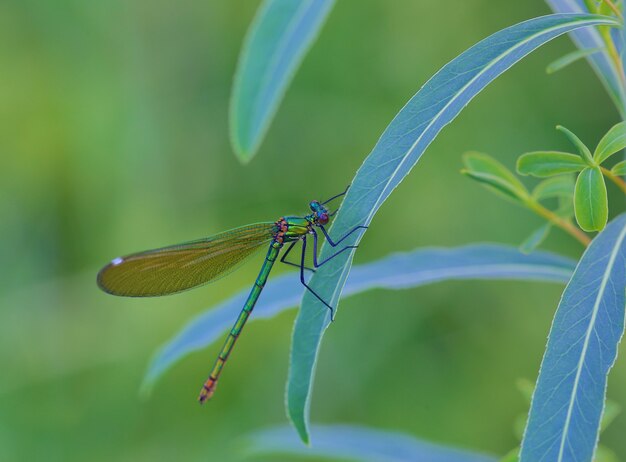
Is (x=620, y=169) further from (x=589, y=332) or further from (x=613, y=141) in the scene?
(x=589, y=332)

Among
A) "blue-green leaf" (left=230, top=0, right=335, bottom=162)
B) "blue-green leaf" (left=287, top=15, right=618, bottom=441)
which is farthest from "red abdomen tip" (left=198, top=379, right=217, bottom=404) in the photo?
"blue-green leaf" (left=287, top=15, right=618, bottom=441)

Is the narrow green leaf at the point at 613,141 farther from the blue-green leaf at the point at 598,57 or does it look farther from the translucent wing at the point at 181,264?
the translucent wing at the point at 181,264

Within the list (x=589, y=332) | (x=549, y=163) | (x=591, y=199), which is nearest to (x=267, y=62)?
(x=549, y=163)

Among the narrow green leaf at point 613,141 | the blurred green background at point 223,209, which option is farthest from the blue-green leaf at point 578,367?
the blurred green background at point 223,209

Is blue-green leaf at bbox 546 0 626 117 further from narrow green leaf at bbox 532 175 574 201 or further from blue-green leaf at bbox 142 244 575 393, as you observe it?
blue-green leaf at bbox 142 244 575 393

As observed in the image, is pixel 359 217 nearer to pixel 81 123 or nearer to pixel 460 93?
pixel 460 93

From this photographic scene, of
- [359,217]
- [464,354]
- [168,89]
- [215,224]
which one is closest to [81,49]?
[168,89]
